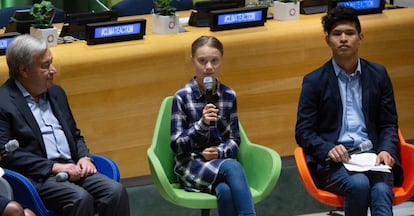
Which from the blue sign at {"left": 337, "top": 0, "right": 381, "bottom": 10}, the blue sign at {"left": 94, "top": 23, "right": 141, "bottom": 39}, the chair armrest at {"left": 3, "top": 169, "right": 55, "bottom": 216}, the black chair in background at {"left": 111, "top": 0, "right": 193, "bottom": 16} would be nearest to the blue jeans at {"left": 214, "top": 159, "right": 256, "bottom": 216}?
the chair armrest at {"left": 3, "top": 169, "right": 55, "bottom": 216}

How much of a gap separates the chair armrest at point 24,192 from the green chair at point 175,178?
0.60 m

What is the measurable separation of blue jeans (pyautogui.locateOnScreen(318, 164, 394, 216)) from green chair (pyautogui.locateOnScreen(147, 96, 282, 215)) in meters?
0.31

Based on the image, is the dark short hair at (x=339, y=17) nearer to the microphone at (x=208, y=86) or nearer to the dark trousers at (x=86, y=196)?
the microphone at (x=208, y=86)

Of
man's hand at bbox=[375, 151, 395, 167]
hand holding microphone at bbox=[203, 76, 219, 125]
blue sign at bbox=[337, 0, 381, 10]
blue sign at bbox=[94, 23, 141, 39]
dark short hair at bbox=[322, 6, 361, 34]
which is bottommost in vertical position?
man's hand at bbox=[375, 151, 395, 167]

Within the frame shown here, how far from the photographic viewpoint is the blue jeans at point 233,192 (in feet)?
13.7

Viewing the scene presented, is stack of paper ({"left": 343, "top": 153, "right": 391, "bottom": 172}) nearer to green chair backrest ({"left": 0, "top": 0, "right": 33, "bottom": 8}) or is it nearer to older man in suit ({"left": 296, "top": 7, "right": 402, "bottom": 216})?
older man in suit ({"left": 296, "top": 7, "right": 402, "bottom": 216})

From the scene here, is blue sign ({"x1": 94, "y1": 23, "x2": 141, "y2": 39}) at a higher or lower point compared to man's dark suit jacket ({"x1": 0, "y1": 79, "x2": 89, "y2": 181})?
higher

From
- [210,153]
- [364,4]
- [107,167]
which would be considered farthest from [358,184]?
[364,4]

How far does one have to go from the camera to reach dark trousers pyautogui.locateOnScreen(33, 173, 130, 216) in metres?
4.04

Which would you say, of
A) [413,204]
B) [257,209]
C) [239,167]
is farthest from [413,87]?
[239,167]

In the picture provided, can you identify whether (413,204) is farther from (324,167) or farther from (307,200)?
(324,167)

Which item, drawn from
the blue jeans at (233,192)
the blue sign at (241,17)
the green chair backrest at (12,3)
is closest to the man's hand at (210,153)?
the blue jeans at (233,192)

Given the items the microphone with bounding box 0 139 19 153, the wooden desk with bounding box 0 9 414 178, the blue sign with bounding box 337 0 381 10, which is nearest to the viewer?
the microphone with bounding box 0 139 19 153

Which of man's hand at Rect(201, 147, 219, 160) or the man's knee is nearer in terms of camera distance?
the man's knee
